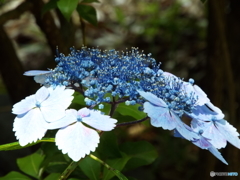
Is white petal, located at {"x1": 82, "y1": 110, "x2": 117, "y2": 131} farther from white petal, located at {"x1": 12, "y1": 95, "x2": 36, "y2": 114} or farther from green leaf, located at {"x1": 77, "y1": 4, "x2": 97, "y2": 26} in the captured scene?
green leaf, located at {"x1": 77, "y1": 4, "x2": 97, "y2": 26}

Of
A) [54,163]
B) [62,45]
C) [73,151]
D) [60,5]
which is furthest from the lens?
[62,45]

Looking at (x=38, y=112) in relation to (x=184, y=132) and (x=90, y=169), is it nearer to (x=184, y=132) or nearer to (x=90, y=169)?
(x=184, y=132)

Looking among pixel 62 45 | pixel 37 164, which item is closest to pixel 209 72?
pixel 62 45

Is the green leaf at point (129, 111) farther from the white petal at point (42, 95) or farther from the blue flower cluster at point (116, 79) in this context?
the white petal at point (42, 95)

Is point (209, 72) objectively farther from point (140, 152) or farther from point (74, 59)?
point (74, 59)

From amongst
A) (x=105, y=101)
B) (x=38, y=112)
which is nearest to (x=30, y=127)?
(x=38, y=112)

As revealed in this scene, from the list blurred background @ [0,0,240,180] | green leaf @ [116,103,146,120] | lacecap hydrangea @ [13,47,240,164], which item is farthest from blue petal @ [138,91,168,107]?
blurred background @ [0,0,240,180]
